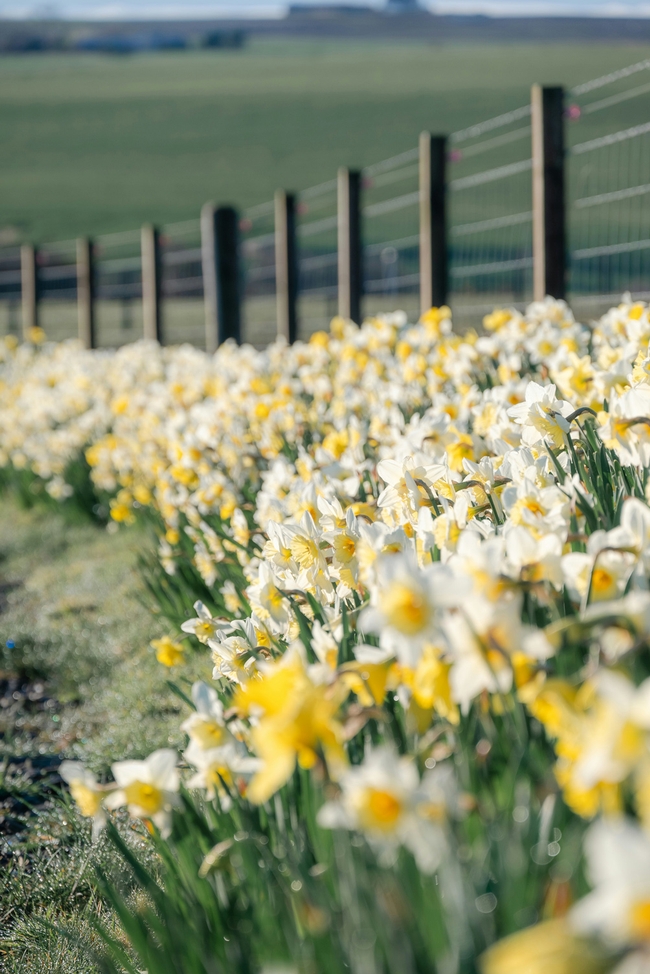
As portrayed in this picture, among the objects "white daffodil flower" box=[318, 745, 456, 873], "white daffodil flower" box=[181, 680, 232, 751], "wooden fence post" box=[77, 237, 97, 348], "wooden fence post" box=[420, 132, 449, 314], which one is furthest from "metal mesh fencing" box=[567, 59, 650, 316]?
"wooden fence post" box=[77, 237, 97, 348]

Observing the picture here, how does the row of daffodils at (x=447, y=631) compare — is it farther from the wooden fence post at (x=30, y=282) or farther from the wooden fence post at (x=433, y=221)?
the wooden fence post at (x=30, y=282)

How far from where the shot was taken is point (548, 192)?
16.5 ft

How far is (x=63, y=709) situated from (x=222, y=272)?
560 cm

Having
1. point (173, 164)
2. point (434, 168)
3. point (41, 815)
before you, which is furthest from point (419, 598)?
point (173, 164)

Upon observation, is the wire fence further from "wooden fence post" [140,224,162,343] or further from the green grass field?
the green grass field

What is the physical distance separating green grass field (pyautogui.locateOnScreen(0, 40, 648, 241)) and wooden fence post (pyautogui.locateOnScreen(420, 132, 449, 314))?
30.0m

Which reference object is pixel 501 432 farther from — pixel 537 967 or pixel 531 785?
pixel 537 967

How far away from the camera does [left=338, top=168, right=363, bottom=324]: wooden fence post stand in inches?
278

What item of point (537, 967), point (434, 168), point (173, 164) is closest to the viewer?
point (537, 967)

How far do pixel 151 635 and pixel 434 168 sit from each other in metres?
3.58

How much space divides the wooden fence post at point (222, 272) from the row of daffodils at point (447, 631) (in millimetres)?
4836

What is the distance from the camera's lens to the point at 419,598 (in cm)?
106

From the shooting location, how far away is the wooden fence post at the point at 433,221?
6004mm

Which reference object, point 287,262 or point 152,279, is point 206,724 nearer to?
point 287,262
